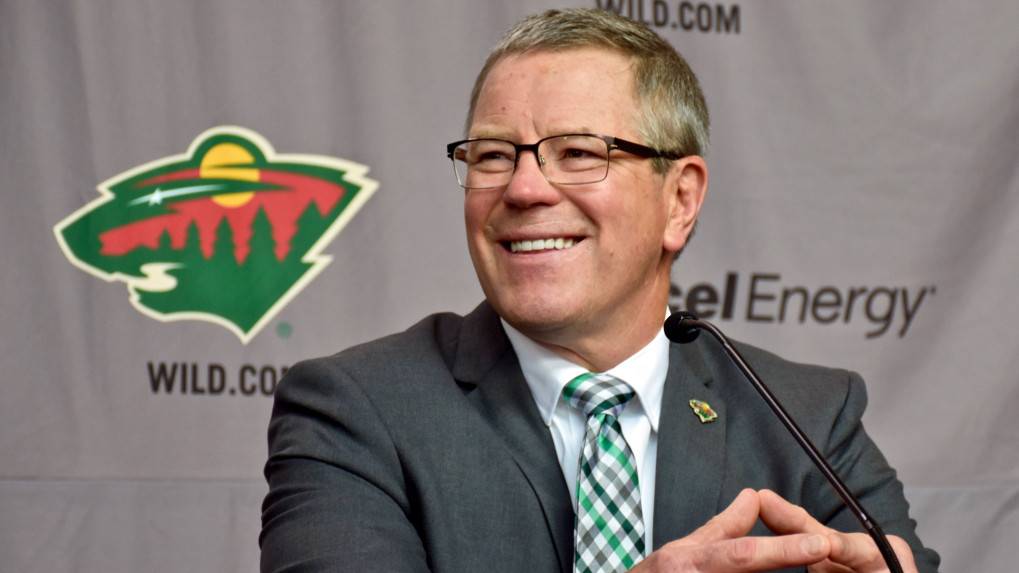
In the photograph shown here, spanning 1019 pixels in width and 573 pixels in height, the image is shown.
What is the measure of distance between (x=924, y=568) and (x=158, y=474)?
154 cm

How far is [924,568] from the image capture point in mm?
1847

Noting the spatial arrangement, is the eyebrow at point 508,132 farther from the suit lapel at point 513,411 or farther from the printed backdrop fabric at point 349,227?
the printed backdrop fabric at point 349,227

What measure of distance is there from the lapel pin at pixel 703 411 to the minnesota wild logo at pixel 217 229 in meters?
1.09

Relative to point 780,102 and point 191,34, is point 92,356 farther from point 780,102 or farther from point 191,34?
point 780,102

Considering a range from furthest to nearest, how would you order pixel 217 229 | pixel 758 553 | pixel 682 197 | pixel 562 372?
pixel 217 229 → pixel 682 197 → pixel 562 372 → pixel 758 553

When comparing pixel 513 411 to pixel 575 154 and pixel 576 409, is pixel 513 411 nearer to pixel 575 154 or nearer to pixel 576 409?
pixel 576 409

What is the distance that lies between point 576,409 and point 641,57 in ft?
1.78

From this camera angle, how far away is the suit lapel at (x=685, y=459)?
1.84 meters

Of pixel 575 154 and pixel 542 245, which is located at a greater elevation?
pixel 575 154

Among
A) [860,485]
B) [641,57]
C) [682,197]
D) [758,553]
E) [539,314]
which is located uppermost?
[641,57]

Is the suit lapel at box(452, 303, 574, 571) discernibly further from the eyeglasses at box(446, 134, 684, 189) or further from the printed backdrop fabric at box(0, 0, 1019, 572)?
the printed backdrop fabric at box(0, 0, 1019, 572)

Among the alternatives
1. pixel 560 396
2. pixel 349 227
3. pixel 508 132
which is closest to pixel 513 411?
pixel 560 396

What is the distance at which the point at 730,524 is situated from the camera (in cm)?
155

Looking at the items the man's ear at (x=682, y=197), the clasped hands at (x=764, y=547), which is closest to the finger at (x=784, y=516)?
the clasped hands at (x=764, y=547)
